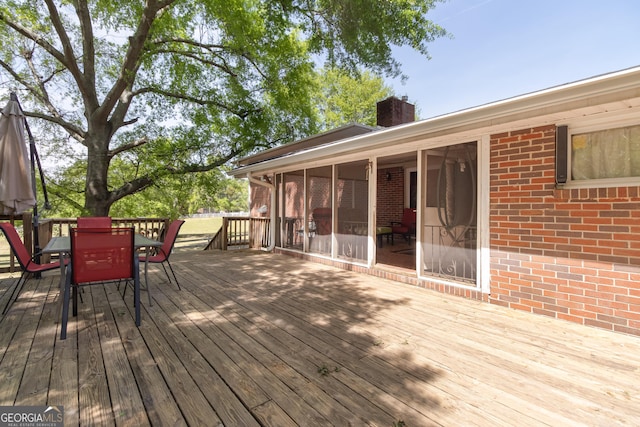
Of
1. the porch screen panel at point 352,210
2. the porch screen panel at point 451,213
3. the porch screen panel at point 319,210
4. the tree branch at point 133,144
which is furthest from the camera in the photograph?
the tree branch at point 133,144

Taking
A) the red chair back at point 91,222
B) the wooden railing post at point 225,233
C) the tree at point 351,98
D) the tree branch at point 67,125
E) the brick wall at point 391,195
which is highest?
the tree at point 351,98

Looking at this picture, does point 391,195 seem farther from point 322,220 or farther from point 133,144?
point 133,144

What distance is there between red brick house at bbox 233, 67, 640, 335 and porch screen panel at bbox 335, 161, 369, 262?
0.05 meters

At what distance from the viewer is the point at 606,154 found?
2811mm

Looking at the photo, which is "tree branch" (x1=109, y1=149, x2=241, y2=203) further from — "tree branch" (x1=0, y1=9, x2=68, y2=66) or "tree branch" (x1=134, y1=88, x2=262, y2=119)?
"tree branch" (x1=0, y1=9, x2=68, y2=66)

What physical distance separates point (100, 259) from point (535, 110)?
4393 mm

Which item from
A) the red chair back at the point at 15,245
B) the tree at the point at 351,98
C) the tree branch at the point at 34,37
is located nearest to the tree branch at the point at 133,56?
the tree branch at the point at 34,37

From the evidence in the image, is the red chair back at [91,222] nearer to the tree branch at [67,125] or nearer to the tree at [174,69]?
the tree at [174,69]

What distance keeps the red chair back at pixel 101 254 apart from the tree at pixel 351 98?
1937cm

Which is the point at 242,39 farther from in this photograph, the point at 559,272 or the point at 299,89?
the point at 559,272

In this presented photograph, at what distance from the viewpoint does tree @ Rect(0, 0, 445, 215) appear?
8.62 m

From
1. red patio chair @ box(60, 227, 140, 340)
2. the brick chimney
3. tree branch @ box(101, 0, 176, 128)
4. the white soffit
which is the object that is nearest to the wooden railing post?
the white soffit

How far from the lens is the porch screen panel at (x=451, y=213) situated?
12.4 ft

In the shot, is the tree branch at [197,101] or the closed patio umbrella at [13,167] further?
the tree branch at [197,101]
